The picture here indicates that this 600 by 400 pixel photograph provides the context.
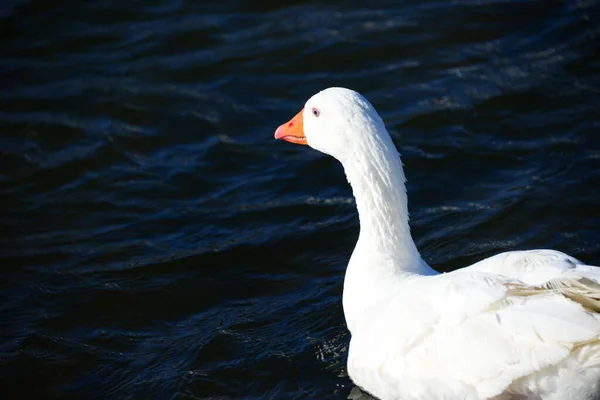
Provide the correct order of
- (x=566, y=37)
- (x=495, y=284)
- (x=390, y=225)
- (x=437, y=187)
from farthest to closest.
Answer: (x=566, y=37)
(x=437, y=187)
(x=390, y=225)
(x=495, y=284)

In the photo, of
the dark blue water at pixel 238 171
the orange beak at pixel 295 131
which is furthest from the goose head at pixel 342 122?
the dark blue water at pixel 238 171

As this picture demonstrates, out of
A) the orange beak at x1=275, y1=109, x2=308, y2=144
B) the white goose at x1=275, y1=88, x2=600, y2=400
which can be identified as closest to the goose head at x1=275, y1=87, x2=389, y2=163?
the white goose at x1=275, y1=88, x2=600, y2=400

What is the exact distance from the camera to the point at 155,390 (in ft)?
19.6

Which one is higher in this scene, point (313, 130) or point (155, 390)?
point (313, 130)

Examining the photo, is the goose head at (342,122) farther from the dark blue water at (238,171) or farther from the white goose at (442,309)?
the dark blue water at (238,171)

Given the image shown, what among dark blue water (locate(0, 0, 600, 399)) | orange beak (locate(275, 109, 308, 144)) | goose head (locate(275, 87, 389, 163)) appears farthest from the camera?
dark blue water (locate(0, 0, 600, 399))

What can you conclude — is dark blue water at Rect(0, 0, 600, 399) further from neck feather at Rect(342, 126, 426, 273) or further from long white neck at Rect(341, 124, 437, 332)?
neck feather at Rect(342, 126, 426, 273)

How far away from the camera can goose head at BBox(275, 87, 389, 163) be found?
572 cm

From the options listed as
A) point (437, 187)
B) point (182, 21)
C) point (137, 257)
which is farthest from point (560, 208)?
point (182, 21)

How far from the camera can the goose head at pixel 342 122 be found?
5.72m

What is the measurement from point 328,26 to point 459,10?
5.59 ft

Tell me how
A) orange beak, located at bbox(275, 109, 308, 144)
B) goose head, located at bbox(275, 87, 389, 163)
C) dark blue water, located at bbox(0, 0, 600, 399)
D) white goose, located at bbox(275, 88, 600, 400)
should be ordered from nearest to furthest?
white goose, located at bbox(275, 88, 600, 400) < goose head, located at bbox(275, 87, 389, 163) < orange beak, located at bbox(275, 109, 308, 144) < dark blue water, located at bbox(0, 0, 600, 399)

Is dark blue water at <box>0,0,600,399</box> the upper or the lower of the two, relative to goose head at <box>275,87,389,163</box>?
lower

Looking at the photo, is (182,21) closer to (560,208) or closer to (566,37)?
(566,37)
